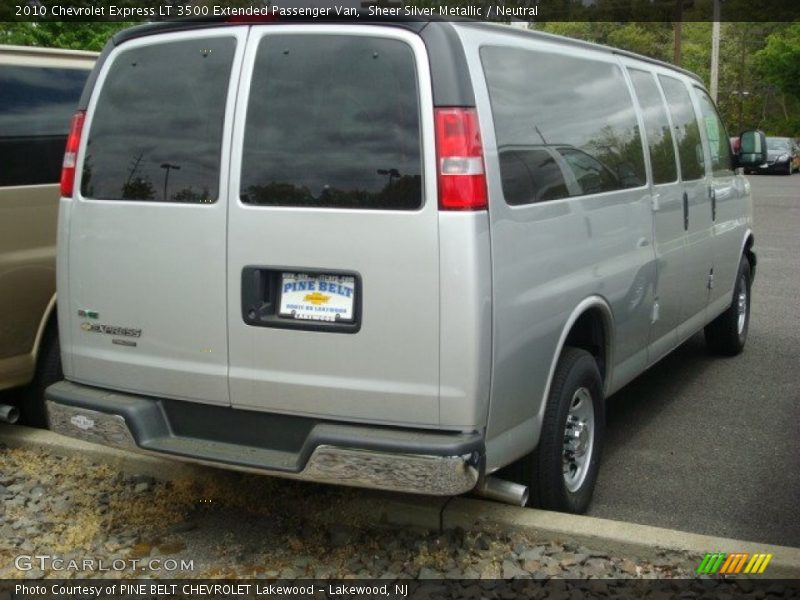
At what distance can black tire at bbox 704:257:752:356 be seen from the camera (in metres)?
7.62

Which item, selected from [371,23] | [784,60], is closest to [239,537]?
[371,23]

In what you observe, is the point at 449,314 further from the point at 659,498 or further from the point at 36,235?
the point at 36,235

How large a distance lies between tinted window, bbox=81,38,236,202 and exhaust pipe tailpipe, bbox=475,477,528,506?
161 cm

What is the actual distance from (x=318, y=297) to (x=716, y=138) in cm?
431

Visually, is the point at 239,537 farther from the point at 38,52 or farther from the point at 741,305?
the point at 741,305

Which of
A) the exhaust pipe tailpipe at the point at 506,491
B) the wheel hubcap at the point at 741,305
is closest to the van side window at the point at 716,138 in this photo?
the wheel hubcap at the point at 741,305

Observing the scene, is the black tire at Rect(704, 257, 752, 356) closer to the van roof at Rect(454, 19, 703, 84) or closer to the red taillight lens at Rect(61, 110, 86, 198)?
the van roof at Rect(454, 19, 703, 84)

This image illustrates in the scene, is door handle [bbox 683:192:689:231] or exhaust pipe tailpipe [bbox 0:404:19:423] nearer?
exhaust pipe tailpipe [bbox 0:404:19:423]

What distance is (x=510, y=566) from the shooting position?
→ 13.4 ft

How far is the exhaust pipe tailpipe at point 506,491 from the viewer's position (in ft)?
13.6

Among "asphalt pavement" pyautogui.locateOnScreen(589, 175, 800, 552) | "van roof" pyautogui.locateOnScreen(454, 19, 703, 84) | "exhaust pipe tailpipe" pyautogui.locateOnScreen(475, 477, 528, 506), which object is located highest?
"van roof" pyautogui.locateOnScreen(454, 19, 703, 84)

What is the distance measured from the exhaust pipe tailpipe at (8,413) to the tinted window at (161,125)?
1.83m

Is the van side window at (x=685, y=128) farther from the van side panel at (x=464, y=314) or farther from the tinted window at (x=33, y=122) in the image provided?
the tinted window at (x=33, y=122)

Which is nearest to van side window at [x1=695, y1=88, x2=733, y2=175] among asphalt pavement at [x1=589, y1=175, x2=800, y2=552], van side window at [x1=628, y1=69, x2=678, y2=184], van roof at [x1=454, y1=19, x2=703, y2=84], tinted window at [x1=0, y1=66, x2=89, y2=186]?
van side window at [x1=628, y1=69, x2=678, y2=184]
